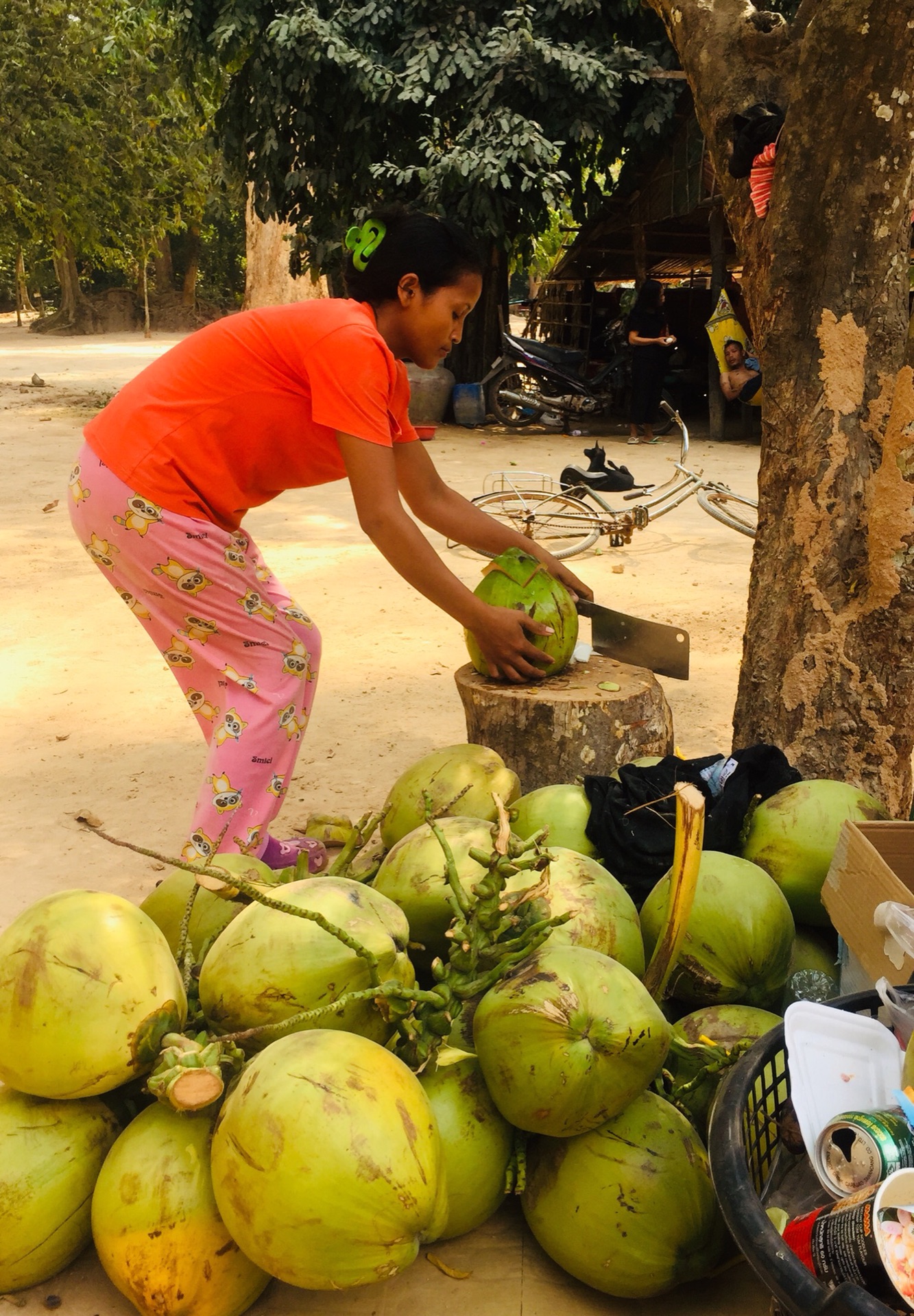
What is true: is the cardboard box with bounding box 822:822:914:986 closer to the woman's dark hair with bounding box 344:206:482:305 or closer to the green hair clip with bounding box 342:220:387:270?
the woman's dark hair with bounding box 344:206:482:305

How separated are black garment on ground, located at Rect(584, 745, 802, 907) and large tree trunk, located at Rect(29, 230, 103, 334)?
3304 cm

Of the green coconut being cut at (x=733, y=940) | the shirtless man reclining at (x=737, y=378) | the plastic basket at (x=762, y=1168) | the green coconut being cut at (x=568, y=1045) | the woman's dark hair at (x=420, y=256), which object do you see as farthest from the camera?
the shirtless man reclining at (x=737, y=378)

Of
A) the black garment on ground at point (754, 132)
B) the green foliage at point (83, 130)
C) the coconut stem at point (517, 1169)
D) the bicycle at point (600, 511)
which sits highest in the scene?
the green foliage at point (83, 130)

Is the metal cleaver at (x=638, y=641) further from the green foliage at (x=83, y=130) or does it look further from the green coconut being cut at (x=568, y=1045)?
the green foliage at (x=83, y=130)

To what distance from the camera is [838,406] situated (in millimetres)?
2742

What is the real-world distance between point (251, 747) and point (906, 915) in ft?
5.10

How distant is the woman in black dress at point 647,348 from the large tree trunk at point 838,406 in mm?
8820

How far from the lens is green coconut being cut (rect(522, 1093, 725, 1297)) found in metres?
1.57

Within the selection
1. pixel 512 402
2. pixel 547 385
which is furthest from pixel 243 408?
pixel 547 385

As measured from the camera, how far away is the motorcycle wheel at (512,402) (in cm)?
1284

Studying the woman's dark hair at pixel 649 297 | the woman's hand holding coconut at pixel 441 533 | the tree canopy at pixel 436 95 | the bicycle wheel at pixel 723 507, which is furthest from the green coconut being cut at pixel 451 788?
the woman's dark hair at pixel 649 297

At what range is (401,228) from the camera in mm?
2467

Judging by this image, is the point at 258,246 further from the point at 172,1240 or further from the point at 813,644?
the point at 172,1240

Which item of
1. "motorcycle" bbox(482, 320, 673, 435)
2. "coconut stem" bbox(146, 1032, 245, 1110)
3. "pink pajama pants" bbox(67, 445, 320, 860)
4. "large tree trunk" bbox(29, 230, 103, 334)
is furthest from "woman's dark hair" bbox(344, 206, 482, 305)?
"large tree trunk" bbox(29, 230, 103, 334)
